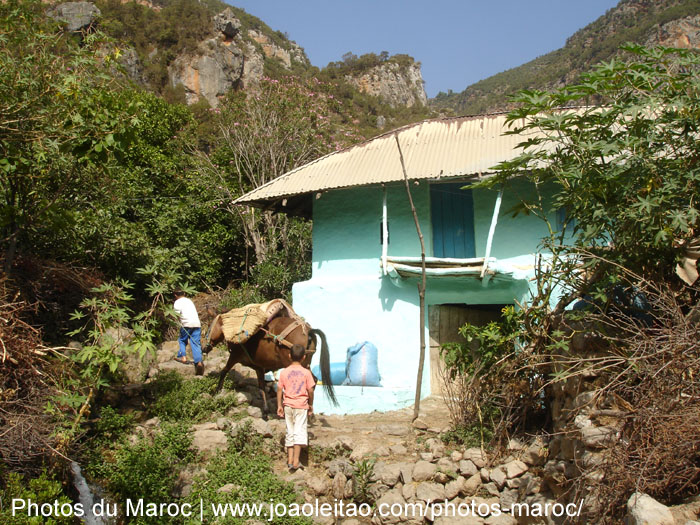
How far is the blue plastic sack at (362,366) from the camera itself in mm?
10750

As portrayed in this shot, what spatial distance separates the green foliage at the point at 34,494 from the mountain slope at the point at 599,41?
34.8 meters

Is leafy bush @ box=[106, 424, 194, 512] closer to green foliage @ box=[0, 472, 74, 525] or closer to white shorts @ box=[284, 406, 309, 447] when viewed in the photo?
green foliage @ box=[0, 472, 74, 525]

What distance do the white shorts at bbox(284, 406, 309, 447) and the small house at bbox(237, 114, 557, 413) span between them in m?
3.84

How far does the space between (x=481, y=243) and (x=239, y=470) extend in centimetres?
697

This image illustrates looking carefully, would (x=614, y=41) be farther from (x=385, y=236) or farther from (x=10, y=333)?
(x=10, y=333)

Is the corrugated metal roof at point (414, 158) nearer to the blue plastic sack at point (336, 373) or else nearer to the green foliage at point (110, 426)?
the blue plastic sack at point (336, 373)

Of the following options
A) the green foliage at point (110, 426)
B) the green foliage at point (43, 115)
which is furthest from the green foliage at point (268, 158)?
the green foliage at point (110, 426)

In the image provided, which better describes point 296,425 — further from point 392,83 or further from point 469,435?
point 392,83

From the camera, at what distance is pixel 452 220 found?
38.4 feet

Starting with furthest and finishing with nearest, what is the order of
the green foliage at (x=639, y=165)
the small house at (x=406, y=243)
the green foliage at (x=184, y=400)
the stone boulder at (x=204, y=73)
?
1. the stone boulder at (x=204, y=73)
2. the small house at (x=406, y=243)
3. the green foliage at (x=184, y=400)
4. the green foliage at (x=639, y=165)

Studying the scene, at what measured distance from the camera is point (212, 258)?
1625cm

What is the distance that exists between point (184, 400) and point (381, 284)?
4780 mm

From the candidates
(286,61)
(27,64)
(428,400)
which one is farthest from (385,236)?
(286,61)

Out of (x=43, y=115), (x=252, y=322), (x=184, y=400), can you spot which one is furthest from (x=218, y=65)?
(x=184, y=400)
